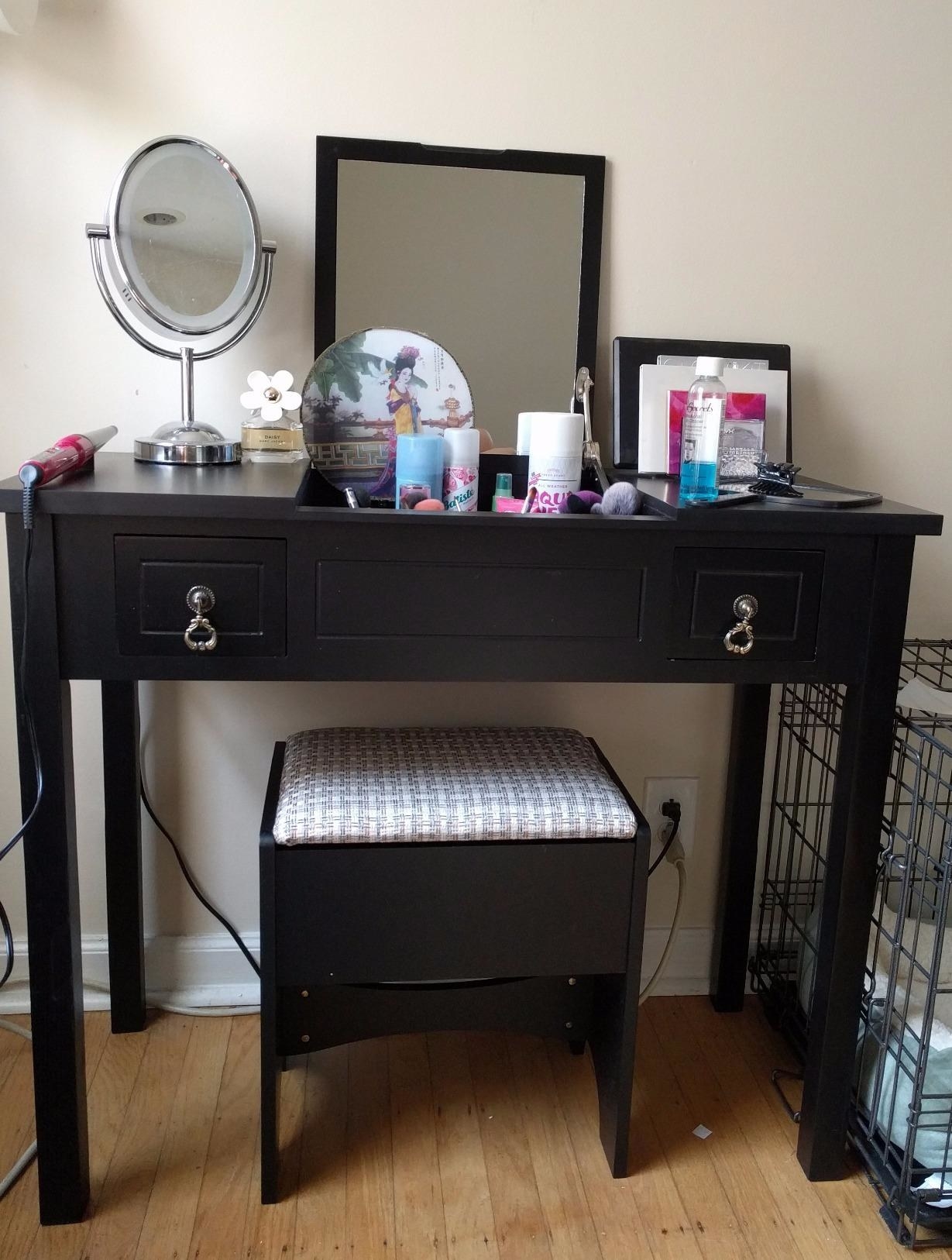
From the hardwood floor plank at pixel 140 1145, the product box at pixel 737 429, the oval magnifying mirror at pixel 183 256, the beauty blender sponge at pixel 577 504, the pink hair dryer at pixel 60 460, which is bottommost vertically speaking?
the hardwood floor plank at pixel 140 1145

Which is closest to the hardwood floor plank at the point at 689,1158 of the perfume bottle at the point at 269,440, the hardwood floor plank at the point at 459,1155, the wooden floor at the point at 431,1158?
the wooden floor at the point at 431,1158

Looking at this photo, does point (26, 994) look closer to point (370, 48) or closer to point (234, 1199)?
point (234, 1199)

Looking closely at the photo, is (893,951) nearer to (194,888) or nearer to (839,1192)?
(839,1192)

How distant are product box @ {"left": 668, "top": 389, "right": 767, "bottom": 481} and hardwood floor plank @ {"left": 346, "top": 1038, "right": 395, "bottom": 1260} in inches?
36.5

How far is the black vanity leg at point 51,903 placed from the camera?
109 cm

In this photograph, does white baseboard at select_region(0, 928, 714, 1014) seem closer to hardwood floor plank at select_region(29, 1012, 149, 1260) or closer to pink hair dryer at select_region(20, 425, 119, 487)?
hardwood floor plank at select_region(29, 1012, 149, 1260)

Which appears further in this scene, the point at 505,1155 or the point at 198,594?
the point at 505,1155

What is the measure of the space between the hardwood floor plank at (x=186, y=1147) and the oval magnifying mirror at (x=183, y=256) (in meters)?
0.84

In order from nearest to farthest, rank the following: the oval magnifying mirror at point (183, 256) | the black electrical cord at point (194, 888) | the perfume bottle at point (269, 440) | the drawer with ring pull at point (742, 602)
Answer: the drawer with ring pull at point (742, 602) → the oval magnifying mirror at point (183, 256) → the perfume bottle at point (269, 440) → the black electrical cord at point (194, 888)

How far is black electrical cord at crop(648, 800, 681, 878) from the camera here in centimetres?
164

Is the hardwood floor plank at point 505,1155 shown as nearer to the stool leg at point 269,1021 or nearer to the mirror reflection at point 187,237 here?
the stool leg at point 269,1021

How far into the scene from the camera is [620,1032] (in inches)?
50.3

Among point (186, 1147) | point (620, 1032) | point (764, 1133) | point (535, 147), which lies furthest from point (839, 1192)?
point (535, 147)

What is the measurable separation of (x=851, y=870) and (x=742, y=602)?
0.36m
